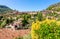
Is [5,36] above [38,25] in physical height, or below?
below

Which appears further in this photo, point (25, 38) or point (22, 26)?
point (22, 26)

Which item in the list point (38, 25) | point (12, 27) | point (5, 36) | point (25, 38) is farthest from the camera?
point (12, 27)

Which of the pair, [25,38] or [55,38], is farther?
[25,38]

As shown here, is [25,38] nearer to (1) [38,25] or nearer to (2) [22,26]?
(1) [38,25]

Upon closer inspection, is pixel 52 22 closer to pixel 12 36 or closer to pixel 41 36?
pixel 41 36

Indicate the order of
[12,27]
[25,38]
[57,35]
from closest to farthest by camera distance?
[57,35] < [25,38] < [12,27]

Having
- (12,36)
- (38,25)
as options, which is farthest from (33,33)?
(12,36)

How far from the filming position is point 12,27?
20938 millimetres

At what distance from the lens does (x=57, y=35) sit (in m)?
11.5

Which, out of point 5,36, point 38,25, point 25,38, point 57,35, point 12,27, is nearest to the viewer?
point 57,35

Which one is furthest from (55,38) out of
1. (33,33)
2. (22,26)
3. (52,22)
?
(22,26)

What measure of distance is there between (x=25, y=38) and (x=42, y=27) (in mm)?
3462

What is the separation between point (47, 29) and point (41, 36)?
577mm

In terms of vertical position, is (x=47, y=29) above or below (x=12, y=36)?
above
